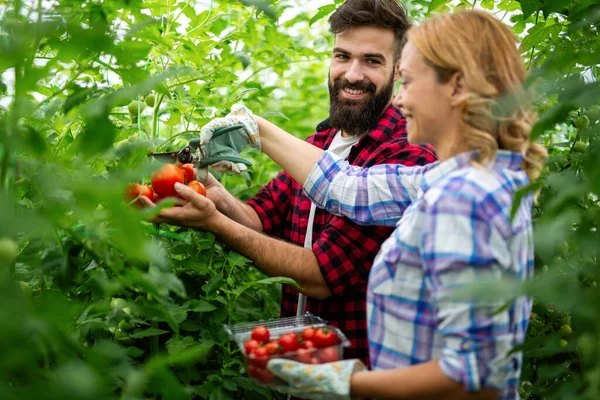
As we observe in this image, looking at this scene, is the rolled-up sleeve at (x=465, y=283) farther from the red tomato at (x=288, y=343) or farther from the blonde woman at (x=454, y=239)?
the red tomato at (x=288, y=343)

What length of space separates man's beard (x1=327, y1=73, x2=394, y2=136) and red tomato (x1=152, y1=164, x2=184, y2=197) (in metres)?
0.86

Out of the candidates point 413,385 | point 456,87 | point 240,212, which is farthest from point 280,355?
point 240,212

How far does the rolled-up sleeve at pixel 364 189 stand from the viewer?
2.35 m

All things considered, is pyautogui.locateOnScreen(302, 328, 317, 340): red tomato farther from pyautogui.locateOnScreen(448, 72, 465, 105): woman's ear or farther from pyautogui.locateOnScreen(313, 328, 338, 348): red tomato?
pyautogui.locateOnScreen(448, 72, 465, 105): woman's ear

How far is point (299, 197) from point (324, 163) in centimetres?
43

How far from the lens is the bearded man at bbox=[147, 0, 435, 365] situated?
261cm

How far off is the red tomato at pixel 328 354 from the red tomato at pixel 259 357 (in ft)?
0.46

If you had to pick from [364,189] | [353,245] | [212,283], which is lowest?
[212,283]

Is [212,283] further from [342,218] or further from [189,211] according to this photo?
[342,218]

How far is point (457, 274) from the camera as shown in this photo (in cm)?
156

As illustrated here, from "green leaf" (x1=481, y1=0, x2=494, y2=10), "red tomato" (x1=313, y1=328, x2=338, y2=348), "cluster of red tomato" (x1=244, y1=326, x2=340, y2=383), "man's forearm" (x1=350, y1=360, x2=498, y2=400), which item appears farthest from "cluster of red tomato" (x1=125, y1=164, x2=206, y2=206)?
"green leaf" (x1=481, y1=0, x2=494, y2=10)

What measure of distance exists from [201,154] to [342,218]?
1.89 ft

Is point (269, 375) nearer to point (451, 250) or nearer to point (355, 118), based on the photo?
point (451, 250)

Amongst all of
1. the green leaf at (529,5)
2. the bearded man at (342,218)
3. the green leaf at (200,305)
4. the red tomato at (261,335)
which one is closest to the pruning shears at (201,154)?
the bearded man at (342,218)
